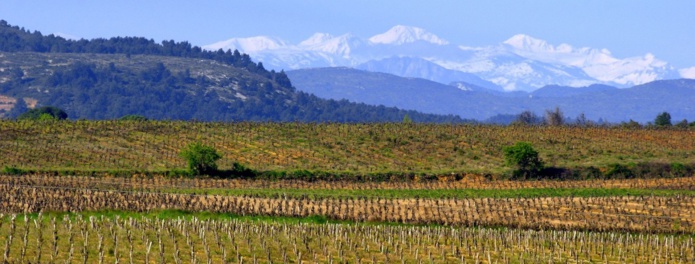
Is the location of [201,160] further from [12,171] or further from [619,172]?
[619,172]

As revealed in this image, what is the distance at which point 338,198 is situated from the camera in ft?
198

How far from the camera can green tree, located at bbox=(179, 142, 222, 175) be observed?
7444 centimetres

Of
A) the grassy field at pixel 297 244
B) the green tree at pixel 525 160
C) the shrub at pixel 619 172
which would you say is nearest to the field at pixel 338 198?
the grassy field at pixel 297 244

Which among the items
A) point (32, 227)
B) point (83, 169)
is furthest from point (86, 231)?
point (83, 169)

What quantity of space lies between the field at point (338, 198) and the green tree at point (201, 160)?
2.12m

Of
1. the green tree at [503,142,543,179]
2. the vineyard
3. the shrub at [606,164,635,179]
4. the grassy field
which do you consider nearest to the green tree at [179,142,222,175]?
the vineyard

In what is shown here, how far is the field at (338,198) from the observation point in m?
37.2

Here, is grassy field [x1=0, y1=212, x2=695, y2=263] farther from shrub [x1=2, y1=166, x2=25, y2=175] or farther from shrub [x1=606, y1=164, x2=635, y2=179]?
shrub [x1=606, y1=164, x2=635, y2=179]

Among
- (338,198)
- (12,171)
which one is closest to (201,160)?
(12,171)

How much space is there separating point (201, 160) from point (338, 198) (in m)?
17.4

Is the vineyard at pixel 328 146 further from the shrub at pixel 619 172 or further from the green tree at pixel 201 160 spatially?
the green tree at pixel 201 160

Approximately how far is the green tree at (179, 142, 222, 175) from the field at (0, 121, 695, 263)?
212cm

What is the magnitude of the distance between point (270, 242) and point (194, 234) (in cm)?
297

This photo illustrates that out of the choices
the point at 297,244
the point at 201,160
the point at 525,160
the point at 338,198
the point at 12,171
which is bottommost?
the point at 12,171
